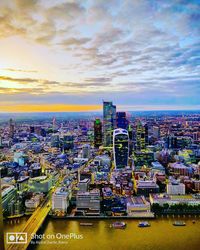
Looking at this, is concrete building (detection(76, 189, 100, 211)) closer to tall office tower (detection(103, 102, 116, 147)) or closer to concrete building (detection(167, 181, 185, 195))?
concrete building (detection(167, 181, 185, 195))

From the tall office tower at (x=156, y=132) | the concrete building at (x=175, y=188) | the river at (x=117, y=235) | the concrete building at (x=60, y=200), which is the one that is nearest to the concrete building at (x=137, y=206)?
the river at (x=117, y=235)

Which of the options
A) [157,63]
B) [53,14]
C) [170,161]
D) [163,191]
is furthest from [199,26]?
[170,161]

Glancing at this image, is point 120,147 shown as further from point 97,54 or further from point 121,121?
point 97,54

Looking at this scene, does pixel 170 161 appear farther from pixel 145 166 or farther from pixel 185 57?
pixel 185 57

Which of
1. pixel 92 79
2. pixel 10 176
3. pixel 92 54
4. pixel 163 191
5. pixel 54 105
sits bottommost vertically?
pixel 163 191

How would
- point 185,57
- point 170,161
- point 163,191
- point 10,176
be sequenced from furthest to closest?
point 170,161, point 163,191, point 10,176, point 185,57
